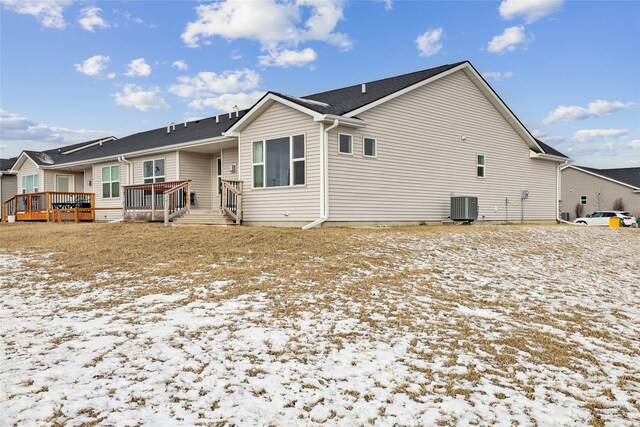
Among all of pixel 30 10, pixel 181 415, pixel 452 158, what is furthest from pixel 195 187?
pixel 181 415

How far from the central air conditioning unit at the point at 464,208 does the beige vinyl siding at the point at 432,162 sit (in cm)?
34

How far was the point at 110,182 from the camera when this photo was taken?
2277cm

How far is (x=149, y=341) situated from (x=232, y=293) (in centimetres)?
195

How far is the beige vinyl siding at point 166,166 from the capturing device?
1923 cm

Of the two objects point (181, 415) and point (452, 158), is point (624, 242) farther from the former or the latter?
point (181, 415)

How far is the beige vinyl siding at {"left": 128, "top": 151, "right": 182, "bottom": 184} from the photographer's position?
63.1ft

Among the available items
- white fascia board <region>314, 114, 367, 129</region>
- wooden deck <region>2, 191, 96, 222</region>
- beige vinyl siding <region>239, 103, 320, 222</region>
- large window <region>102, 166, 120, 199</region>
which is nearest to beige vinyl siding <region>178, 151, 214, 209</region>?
beige vinyl siding <region>239, 103, 320, 222</region>

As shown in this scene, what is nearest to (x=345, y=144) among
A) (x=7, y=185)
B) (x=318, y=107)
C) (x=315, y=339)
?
(x=318, y=107)

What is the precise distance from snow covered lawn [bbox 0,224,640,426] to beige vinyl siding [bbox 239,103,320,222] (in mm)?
4015

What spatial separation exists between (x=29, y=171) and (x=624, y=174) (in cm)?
4797

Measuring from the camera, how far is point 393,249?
33.2 ft

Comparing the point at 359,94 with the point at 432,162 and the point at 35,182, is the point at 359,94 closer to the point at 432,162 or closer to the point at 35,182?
the point at 432,162

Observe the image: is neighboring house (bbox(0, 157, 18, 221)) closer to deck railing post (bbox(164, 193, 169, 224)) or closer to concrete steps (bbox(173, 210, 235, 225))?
deck railing post (bbox(164, 193, 169, 224))

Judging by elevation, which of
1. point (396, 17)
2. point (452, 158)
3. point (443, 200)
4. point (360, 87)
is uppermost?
point (396, 17)
